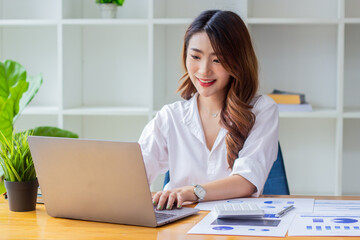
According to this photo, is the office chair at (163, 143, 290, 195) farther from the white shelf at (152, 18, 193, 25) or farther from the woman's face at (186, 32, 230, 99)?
the white shelf at (152, 18, 193, 25)

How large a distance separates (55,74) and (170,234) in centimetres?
223

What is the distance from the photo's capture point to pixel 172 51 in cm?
324

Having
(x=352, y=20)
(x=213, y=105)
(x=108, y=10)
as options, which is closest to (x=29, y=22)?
(x=108, y=10)

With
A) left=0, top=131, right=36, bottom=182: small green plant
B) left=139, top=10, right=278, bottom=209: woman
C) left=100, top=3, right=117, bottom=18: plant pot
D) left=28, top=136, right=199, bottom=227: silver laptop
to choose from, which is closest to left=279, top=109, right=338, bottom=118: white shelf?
left=139, top=10, right=278, bottom=209: woman

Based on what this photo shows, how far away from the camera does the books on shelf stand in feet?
9.48

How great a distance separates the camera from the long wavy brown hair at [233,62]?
2057 mm

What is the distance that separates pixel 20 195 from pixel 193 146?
784mm

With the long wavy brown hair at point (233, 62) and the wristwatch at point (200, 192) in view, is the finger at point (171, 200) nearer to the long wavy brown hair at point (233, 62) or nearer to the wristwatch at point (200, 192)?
the wristwatch at point (200, 192)

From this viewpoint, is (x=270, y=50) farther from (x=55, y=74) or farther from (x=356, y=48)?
(x=55, y=74)

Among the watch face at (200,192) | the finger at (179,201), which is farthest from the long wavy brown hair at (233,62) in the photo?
the finger at (179,201)

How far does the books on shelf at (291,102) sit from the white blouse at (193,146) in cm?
76

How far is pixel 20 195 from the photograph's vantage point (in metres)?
1.60

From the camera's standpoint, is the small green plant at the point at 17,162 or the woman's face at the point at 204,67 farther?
the woman's face at the point at 204,67

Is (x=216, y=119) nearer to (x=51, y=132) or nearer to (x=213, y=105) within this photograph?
(x=213, y=105)
